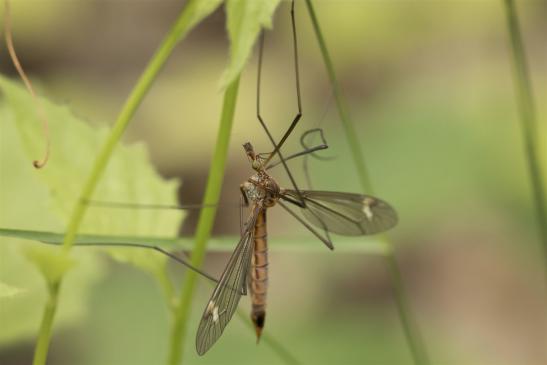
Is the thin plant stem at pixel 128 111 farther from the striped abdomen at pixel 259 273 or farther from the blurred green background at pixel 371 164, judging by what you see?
the blurred green background at pixel 371 164

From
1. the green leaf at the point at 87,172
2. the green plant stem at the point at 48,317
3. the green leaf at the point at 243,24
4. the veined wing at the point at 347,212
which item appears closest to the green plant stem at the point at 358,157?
the veined wing at the point at 347,212

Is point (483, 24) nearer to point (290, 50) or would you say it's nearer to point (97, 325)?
point (290, 50)

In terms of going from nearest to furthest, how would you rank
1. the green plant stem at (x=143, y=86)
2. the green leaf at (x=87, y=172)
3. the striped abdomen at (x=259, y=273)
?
1. the green plant stem at (x=143, y=86)
2. the green leaf at (x=87, y=172)
3. the striped abdomen at (x=259, y=273)

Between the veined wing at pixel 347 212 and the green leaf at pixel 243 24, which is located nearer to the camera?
the green leaf at pixel 243 24

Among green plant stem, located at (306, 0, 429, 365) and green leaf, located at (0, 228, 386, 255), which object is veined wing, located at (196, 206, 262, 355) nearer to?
green leaf, located at (0, 228, 386, 255)

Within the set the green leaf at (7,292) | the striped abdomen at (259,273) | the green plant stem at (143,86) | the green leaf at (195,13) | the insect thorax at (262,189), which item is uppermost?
the green leaf at (195,13)

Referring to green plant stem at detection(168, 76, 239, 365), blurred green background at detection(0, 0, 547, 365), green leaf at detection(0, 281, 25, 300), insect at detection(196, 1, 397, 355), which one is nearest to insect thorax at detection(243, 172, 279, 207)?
insect at detection(196, 1, 397, 355)

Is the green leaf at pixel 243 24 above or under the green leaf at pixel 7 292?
above
